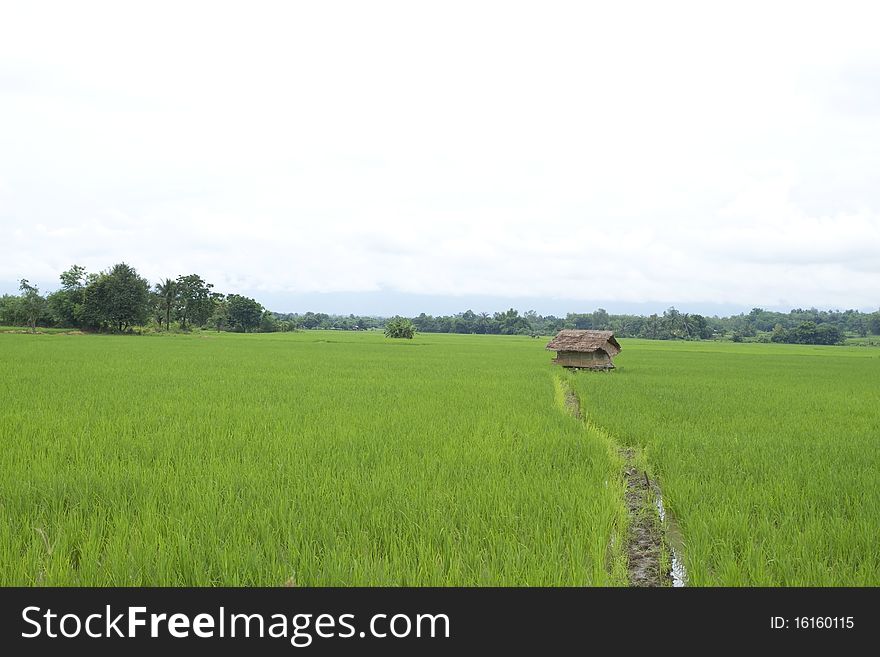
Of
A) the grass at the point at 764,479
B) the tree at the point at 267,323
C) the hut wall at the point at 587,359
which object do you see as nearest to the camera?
the grass at the point at 764,479

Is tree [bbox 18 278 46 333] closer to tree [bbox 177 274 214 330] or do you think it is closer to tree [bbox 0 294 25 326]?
tree [bbox 0 294 25 326]

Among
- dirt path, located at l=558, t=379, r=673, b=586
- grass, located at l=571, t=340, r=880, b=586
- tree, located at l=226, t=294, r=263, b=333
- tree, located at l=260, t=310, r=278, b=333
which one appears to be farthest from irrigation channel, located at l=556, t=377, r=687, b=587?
tree, located at l=260, t=310, r=278, b=333

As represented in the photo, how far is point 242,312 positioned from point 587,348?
59.2 metres

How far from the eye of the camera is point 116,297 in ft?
138

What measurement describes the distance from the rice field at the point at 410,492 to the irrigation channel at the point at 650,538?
134mm

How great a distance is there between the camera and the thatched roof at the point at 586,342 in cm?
1597

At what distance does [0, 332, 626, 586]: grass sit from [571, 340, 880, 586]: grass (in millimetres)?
572

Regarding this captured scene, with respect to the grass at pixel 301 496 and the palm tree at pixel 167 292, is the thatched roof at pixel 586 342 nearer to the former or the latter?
the grass at pixel 301 496

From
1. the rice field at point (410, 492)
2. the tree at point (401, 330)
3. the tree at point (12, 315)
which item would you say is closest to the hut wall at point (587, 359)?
the rice field at point (410, 492)

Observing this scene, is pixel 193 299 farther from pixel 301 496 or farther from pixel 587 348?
pixel 301 496

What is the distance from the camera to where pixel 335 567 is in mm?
2717

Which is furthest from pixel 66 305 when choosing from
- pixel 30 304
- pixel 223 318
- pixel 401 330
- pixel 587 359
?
pixel 587 359
